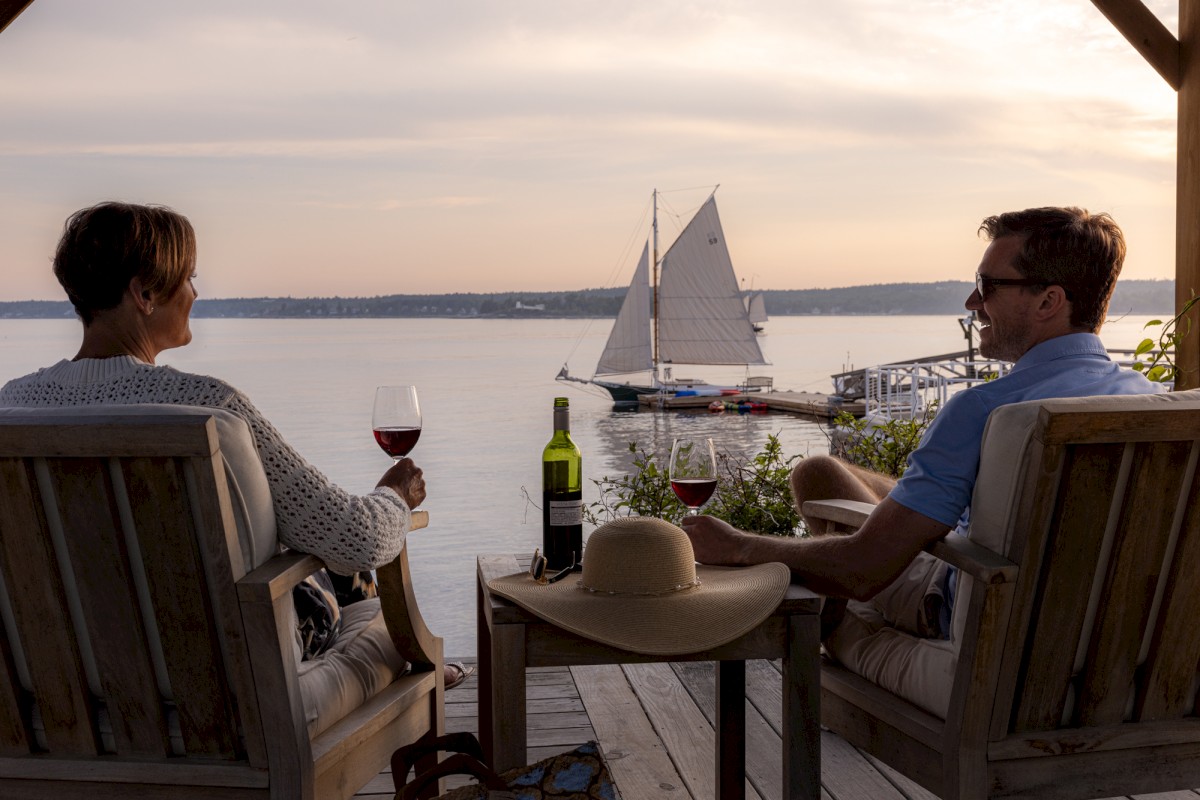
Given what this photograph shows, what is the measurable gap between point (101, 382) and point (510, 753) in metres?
0.79

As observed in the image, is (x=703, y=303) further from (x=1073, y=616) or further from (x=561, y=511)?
(x=1073, y=616)

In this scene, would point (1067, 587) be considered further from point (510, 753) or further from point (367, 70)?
point (367, 70)

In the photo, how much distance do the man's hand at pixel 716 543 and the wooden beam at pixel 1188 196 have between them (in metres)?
2.18

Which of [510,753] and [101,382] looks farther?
[101,382]

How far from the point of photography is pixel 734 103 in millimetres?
44219

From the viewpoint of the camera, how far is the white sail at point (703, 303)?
28.2 m

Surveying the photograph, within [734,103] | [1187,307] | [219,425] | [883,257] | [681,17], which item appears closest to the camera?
[219,425]

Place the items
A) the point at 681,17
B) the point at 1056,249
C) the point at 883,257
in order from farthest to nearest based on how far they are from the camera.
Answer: the point at 883,257
the point at 681,17
the point at 1056,249

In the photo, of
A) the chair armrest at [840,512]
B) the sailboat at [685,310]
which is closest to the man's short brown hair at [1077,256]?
the chair armrest at [840,512]

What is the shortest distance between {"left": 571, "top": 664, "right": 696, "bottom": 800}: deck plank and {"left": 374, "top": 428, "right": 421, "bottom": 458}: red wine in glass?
84 cm

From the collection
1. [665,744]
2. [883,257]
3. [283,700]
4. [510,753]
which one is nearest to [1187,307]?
[665,744]

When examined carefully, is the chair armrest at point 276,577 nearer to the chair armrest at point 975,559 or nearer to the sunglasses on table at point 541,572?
the sunglasses on table at point 541,572

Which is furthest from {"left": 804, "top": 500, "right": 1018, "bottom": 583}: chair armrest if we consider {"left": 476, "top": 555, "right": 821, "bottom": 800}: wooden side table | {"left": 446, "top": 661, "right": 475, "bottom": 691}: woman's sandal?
{"left": 446, "top": 661, "right": 475, "bottom": 691}: woman's sandal

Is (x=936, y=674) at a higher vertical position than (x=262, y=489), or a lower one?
lower
